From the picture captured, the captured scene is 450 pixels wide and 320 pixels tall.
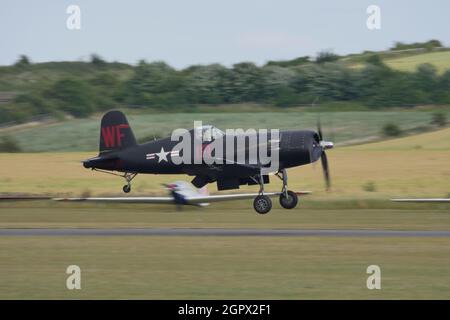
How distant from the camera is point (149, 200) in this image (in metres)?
28.8

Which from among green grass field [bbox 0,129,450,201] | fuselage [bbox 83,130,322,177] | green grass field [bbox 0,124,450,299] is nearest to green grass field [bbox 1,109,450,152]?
green grass field [bbox 0,129,450,201]

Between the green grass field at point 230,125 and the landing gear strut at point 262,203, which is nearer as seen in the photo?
the landing gear strut at point 262,203

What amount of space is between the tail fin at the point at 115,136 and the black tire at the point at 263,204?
4484 millimetres

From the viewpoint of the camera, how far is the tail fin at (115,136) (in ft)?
91.7

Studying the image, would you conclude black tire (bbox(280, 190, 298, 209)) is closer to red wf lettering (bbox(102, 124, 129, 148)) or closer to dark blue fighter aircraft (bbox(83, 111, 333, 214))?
dark blue fighter aircraft (bbox(83, 111, 333, 214))

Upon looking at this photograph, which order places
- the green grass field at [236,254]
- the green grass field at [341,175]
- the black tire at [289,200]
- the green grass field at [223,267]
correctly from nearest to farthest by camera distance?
the green grass field at [223,267] < the green grass field at [236,254] < the black tire at [289,200] < the green grass field at [341,175]

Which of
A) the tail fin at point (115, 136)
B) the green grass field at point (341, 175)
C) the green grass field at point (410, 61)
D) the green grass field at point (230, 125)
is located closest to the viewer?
the tail fin at point (115, 136)

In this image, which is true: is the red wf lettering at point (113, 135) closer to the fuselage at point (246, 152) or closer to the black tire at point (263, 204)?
the fuselage at point (246, 152)

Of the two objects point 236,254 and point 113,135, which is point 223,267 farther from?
point 113,135

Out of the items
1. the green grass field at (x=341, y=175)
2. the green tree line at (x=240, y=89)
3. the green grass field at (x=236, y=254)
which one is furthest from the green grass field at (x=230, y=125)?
the green grass field at (x=236, y=254)

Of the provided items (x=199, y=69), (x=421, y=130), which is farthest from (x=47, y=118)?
(x=421, y=130)

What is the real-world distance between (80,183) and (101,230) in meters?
17.2

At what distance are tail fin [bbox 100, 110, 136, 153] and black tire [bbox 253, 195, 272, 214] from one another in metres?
4.48

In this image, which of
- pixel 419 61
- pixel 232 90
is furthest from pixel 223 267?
pixel 419 61
